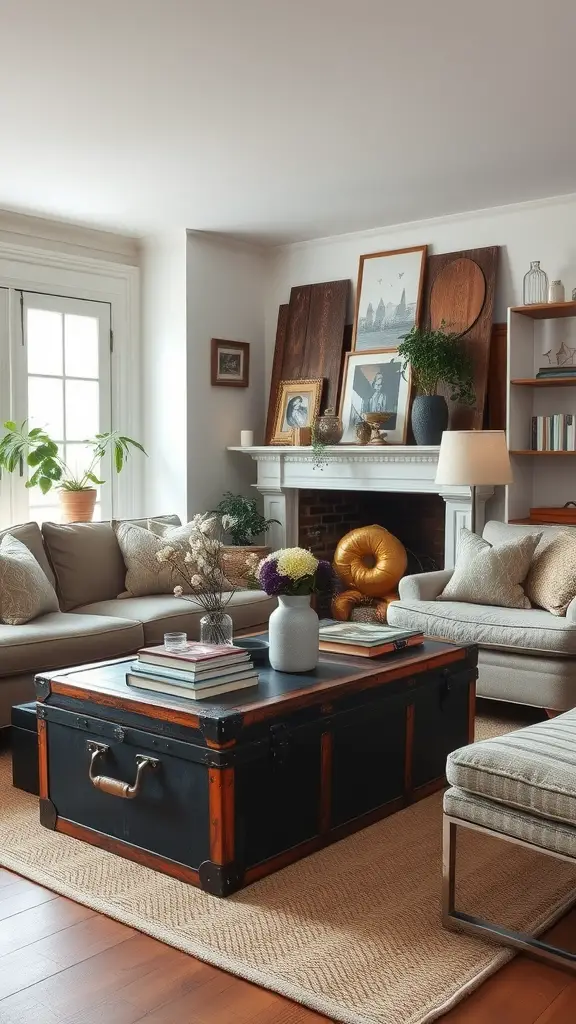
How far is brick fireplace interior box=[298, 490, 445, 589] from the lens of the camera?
259 inches

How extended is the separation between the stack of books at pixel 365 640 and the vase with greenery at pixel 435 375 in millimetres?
2407

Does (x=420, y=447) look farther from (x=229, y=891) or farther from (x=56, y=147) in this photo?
(x=229, y=891)

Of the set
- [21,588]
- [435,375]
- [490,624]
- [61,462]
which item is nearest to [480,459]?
[435,375]

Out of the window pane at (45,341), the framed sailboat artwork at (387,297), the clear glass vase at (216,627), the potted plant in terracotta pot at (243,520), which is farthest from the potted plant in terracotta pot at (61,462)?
the clear glass vase at (216,627)

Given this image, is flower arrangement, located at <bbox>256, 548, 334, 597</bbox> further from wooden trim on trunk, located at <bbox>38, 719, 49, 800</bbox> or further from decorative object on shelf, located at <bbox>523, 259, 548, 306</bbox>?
decorative object on shelf, located at <bbox>523, 259, 548, 306</bbox>

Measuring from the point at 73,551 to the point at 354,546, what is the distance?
186cm

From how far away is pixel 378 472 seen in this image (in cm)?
601

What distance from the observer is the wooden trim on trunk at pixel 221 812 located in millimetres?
2543

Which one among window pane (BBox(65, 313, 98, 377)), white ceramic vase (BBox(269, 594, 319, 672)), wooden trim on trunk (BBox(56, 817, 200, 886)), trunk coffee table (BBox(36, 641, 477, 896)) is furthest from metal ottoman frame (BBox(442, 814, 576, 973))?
window pane (BBox(65, 313, 98, 377))

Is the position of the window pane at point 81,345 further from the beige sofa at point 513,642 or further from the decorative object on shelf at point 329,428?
the beige sofa at point 513,642

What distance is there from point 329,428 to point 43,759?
3.51 metres

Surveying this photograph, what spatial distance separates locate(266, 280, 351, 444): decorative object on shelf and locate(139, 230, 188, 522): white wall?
68 cm

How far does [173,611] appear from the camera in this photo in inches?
183

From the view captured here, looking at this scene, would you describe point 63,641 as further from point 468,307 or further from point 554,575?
point 468,307
